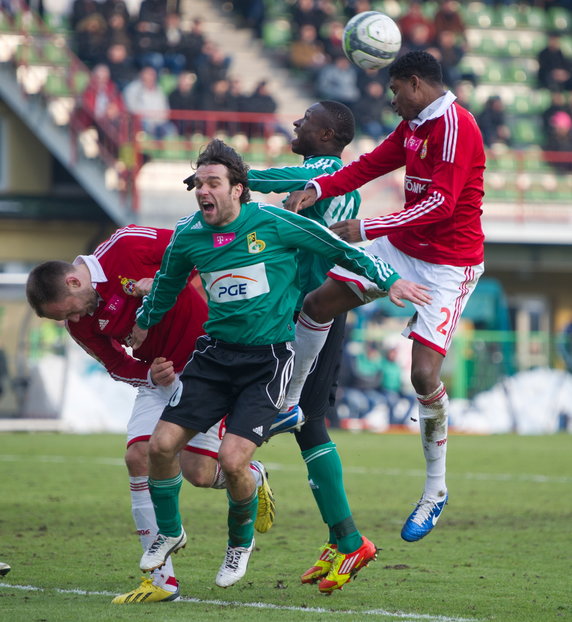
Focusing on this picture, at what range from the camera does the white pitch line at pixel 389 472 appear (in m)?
12.6

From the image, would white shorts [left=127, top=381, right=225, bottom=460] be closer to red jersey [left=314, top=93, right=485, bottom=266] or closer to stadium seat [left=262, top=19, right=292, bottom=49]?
red jersey [left=314, top=93, right=485, bottom=266]

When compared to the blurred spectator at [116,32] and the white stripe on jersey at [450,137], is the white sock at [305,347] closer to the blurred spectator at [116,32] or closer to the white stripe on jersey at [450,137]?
the white stripe on jersey at [450,137]

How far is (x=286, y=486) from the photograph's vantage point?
38.7 ft

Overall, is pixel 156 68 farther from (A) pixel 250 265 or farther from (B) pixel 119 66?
(A) pixel 250 265

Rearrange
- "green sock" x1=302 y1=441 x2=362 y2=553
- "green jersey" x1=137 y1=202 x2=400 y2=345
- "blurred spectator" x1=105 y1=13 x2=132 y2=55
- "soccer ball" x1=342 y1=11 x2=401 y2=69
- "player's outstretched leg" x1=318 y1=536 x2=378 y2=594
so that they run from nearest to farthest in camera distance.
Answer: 1. "green jersey" x1=137 y1=202 x2=400 y2=345
2. "player's outstretched leg" x1=318 y1=536 x2=378 y2=594
3. "green sock" x1=302 y1=441 x2=362 y2=553
4. "soccer ball" x1=342 y1=11 x2=401 y2=69
5. "blurred spectator" x1=105 y1=13 x2=132 y2=55

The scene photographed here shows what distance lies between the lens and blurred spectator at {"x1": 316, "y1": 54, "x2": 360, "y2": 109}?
23.2 metres

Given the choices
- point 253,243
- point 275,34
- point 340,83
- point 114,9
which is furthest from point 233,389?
point 275,34

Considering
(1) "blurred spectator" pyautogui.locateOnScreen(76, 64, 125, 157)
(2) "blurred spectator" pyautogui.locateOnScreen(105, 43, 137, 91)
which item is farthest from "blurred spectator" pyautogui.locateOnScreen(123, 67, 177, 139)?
(2) "blurred spectator" pyautogui.locateOnScreen(105, 43, 137, 91)

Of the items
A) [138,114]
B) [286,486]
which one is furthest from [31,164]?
[286,486]

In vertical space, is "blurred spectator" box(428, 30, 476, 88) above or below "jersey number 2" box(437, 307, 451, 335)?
above

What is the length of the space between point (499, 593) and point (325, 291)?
6.05 ft

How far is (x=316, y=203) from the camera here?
6895mm

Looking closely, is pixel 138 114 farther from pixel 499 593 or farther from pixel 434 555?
pixel 499 593

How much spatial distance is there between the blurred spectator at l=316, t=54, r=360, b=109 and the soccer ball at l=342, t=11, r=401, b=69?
15.9 m
